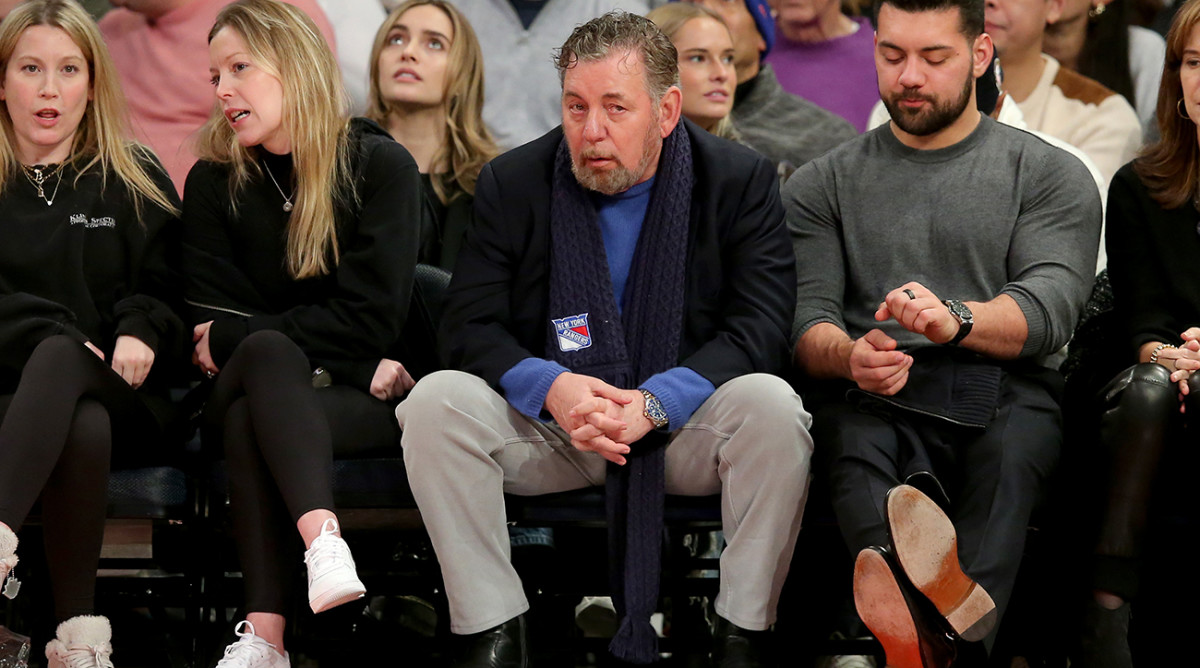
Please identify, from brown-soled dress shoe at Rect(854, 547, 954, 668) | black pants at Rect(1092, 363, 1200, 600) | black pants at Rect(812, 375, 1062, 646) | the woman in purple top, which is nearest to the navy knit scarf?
black pants at Rect(812, 375, 1062, 646)

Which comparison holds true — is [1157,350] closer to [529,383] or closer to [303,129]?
[529,383]

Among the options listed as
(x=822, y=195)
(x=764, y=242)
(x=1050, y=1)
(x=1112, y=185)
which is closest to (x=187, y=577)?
(x=764, y=242)

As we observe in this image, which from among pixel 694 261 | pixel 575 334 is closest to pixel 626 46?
pixel 694 261

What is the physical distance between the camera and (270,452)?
8.04 feet

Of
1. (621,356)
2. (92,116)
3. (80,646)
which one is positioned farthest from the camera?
(92,116)

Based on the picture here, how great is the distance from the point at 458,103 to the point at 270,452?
1.47 meters

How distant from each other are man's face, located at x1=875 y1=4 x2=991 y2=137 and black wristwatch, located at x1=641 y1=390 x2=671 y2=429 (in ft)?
2.69

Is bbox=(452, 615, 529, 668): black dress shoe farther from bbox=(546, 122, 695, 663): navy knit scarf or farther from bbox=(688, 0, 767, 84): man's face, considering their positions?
bbox=(688, 0, 767, 84): man's face

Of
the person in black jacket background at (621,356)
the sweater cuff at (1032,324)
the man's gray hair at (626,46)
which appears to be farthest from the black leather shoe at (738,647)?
the man's gray hair at (626,46)

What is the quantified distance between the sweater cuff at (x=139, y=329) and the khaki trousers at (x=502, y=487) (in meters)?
0.63

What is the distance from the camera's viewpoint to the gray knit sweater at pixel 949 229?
103 inches

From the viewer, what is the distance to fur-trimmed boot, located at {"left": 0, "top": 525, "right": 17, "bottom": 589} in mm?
2242

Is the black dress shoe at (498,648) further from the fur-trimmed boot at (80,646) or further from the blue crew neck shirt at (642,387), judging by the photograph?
the fur-trimmed boot at (80,646)

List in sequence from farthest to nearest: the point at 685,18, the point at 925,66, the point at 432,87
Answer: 1. the point at 685,18
2. the point at 432,87
3. the point at 925,66
